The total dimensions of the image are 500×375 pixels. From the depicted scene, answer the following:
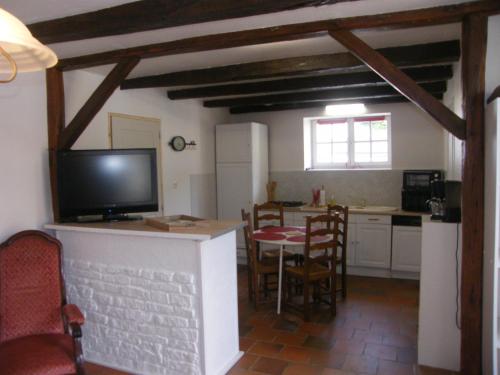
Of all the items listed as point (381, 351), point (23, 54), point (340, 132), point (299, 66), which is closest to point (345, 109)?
point (340, 132)

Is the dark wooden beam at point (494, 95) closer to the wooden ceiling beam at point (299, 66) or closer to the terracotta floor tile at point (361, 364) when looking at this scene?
the wooden ceiling beam at point (299, 66)

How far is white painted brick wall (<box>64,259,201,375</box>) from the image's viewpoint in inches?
108

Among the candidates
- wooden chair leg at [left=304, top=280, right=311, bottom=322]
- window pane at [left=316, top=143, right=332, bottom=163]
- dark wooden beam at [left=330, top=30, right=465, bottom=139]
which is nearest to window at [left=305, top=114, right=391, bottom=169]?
window pane at [left=316, top=143, right=332, bottom=163]

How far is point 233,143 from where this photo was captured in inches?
227

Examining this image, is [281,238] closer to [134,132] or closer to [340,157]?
[134,132]

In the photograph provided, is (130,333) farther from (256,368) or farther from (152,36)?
(152,36)

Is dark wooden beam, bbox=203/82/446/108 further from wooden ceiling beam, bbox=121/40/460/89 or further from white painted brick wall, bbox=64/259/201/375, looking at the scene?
white painted brick wall, bbox=64/259/201/375

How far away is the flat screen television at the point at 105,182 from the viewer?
Answer: 10.6ft

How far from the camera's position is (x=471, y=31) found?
240 centimetres

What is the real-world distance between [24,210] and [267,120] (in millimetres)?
3819

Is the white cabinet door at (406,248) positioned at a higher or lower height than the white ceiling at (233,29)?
lower

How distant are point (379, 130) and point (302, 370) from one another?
370cm

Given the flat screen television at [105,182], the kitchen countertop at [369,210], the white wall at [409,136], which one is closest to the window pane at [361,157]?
the white wall at [409,136]

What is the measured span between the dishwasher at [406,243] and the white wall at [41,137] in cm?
261
